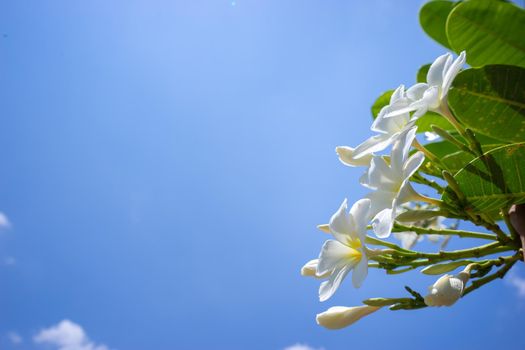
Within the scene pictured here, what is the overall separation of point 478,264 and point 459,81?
1.26ft

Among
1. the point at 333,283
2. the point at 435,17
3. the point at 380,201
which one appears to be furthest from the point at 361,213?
the point at 435,17

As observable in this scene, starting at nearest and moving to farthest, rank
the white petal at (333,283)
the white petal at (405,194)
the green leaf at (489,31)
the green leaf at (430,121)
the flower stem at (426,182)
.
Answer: the white petal at (405,194) < the white petal at (333,283) < the flower stem at (426,182) < the green leaf at (489,31) < the green leaf at (430,121)

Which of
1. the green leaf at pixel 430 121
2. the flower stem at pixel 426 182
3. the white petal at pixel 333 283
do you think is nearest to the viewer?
the white petal at pixel 333 283

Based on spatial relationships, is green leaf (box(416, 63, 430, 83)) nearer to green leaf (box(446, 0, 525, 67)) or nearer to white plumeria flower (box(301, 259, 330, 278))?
green leaf (box(446, 0, 525, 67))

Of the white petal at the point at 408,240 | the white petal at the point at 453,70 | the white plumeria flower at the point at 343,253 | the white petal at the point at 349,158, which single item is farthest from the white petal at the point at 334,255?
the white petal at the point at 408,240

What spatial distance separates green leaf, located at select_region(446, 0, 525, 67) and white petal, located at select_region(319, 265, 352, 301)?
82cm

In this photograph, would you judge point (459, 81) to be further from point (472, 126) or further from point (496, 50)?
point (496, 50)

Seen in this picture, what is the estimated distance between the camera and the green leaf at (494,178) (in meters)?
0.75

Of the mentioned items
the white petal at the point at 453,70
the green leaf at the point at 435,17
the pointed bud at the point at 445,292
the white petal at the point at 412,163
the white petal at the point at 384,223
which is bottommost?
the pointed bud at the point at 445,292

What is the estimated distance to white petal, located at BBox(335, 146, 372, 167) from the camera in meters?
0.92

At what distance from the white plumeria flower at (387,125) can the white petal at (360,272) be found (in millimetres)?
180

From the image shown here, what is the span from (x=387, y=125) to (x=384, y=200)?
0.18m

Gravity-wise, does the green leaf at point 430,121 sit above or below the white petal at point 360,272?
above

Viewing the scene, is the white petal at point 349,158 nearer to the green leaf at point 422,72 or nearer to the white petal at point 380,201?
the white petal at point 380,201
